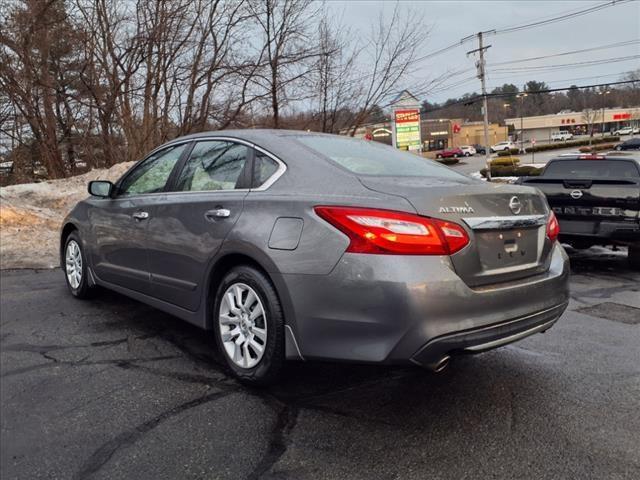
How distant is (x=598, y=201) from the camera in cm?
692

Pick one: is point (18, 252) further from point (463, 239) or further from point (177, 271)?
point (463, 239)

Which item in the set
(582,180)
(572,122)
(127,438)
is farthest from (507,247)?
(572,122)

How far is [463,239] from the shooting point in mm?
2693

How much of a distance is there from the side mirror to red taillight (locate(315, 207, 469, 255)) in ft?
9.71

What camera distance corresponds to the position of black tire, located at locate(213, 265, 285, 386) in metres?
2.98

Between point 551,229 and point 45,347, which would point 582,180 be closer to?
point 551,229

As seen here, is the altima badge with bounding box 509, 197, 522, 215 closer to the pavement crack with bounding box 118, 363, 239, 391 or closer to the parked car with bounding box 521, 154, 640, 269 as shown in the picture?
the pavement crack with bounding box 118, 363, 239, 391

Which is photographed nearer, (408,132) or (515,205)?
(515,205)

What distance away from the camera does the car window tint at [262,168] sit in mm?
3316

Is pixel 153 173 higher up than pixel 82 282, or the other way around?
pixel 153 173

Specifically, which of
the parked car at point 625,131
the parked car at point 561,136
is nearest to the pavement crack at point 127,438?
the parked car at point 625,131

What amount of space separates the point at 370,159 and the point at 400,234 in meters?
1.08

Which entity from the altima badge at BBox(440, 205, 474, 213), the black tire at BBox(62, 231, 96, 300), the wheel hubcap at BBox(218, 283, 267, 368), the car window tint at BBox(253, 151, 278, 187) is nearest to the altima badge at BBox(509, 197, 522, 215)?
the altima badge at BBox(440, 205, 474, 213)

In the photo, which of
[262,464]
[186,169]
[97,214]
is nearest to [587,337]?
[262,464]
